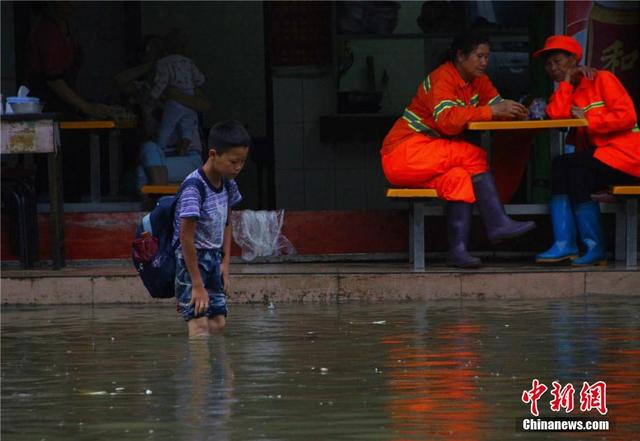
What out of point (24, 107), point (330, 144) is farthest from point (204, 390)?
point (330, 144)

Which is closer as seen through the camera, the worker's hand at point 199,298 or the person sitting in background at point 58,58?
the worker's hand at point 199,298

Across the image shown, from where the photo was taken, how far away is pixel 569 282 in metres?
10.0

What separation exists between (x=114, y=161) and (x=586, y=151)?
13.2ft

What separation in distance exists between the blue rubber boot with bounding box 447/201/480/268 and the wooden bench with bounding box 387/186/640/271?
13 centimetres

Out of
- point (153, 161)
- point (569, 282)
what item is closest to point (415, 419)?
point (569, 282)

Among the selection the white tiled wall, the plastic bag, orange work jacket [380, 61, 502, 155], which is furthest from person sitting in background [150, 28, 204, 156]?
orange work jacket [380, 61, 502, 155]

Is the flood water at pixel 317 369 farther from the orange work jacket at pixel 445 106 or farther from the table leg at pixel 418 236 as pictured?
the orange work jacket at pixel 445 106

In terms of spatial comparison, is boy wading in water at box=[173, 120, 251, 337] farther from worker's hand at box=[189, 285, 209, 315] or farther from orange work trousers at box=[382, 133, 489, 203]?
orange work trousers at box=[382, 133, 489, 203]

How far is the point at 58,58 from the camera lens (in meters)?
11.9

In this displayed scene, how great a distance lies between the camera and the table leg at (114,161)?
40.7 feet

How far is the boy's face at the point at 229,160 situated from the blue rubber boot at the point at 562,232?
363 centimetres

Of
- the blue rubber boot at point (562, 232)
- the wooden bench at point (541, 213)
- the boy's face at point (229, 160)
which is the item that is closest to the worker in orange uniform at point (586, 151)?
the blue rubber boot at point (562, 232)

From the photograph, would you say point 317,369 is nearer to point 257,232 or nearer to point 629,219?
point 629,219

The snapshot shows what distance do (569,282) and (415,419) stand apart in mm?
4541
